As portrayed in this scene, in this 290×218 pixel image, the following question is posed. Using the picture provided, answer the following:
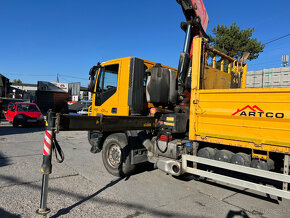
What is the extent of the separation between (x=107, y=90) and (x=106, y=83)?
19 cm

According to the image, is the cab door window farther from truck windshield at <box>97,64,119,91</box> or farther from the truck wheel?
the truck wheel

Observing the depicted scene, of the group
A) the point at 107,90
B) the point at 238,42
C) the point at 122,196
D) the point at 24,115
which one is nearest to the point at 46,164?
the point at 122,196

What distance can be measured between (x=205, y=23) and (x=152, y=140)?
3314 millimetres

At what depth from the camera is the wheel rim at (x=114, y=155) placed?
5062 mm

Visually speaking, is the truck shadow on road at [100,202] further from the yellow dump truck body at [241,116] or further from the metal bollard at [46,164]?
the yellow dump truck body at [241,116]

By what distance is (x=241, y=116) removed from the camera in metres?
3.33

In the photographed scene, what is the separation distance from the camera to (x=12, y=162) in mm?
5734

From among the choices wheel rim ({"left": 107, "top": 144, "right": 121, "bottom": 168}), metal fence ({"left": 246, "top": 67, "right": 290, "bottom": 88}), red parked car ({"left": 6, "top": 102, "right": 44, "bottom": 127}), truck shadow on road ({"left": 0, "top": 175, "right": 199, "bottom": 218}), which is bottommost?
truck shadow on road ({"left": 0, "top": 175, "right": 199, "bottom": 218})

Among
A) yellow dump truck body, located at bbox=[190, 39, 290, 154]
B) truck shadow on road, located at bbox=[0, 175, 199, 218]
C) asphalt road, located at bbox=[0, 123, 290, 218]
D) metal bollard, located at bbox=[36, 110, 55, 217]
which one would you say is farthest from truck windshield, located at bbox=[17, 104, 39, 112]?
yellow dump truck body, located at bbox=[190, 39, 290, 154]

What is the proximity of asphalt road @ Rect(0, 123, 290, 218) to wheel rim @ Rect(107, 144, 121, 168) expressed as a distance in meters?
0.30

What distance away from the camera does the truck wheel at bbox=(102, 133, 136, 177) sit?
4.81 m

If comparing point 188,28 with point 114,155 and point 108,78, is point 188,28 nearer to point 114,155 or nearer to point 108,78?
point 108,78

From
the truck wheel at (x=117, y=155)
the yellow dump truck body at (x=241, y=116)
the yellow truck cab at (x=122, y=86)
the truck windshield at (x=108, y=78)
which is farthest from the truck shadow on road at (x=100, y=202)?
the truck windshield at (x=108, y=78)

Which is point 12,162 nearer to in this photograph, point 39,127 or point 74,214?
point 74,214
